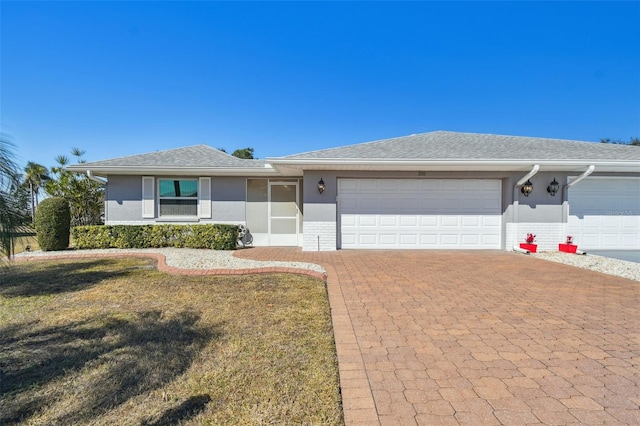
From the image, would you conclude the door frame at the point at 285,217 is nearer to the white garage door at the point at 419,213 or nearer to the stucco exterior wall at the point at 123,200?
the white garage door at the point at 419,213

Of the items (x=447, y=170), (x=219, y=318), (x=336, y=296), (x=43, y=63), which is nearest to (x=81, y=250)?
(x=43, y=63)

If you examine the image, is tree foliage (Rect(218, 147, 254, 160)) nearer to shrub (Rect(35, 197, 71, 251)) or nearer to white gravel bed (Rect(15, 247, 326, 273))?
shrub (Rect(35, 197, 71, 251))

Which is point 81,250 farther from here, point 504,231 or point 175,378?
point 504,231

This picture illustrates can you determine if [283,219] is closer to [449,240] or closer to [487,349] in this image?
Answer: [449,240]

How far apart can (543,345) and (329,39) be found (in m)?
11.7

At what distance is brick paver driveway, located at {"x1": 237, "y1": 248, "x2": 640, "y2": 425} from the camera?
1.95m

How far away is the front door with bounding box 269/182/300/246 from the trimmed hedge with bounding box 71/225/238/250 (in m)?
1.55

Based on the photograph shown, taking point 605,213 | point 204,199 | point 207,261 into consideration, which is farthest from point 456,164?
point 204,199

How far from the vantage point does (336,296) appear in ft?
14.5

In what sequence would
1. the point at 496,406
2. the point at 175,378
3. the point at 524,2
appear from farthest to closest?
the point at 524,2 < the point at 175,378 < the point at 496,406

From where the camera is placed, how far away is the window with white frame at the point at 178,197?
10.4 m

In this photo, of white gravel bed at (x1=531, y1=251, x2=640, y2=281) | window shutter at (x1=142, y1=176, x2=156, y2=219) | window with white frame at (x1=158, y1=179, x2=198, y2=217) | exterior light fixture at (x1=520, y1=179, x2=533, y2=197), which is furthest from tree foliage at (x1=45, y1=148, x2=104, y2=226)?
white gravel bed at (x1=531, y1=251, x2=640, y2=281)

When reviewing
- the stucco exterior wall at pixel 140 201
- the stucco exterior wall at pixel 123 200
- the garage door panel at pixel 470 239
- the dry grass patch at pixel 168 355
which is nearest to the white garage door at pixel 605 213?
the garage door panel at pixel 470 239

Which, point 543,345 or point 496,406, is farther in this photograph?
point 543,345
